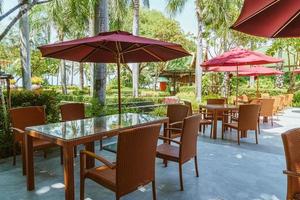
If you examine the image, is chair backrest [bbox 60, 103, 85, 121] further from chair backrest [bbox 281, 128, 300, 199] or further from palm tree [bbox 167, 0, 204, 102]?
Result: palm tree [bbox 167, 0, 204, 102]

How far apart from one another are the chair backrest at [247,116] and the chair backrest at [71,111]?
3.63 metres

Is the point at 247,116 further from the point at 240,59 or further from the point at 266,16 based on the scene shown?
the point at 266,16

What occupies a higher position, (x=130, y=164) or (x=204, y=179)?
(x=130, y=164)

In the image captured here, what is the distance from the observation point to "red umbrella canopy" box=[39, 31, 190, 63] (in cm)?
403

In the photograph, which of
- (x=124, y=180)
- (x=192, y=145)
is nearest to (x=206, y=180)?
(x=192, y=145)

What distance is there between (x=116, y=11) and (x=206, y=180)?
988cm

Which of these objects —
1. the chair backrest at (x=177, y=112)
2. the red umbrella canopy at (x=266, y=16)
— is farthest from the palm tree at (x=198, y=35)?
the red umbrella canopy at (x=266, y=16)

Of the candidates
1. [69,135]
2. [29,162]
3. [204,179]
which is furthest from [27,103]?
[204,179]

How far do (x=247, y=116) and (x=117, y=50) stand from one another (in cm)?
350

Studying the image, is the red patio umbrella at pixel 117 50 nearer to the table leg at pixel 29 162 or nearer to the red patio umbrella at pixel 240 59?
the table leg at pixel 29 162

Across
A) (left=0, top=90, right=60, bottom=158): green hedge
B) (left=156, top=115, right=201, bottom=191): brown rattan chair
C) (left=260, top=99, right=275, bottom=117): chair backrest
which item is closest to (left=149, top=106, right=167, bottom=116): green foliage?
(left=260, top=99, right=275, bottom=117): chair backrest

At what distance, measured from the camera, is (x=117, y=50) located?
4.86m

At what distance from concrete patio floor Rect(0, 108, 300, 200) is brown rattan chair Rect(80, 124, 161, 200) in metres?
0.58

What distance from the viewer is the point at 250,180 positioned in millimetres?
4004
